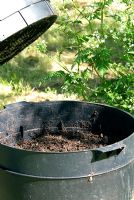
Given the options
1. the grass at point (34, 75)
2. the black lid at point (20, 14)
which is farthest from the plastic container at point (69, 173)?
the grass at point (34, 75)

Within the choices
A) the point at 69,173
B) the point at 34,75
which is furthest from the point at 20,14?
the point at 34,75

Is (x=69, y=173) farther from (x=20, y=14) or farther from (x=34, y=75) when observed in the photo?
(x=34, y=75)

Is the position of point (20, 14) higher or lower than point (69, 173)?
higher

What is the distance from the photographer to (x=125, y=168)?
120 inches

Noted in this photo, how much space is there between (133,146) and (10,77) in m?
3.42

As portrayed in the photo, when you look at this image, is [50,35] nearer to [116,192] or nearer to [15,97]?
[15,97]

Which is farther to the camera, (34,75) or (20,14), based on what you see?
(34,75)

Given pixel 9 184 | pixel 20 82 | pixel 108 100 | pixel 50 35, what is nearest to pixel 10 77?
pixel 20 82

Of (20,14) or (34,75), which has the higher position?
(20,14)

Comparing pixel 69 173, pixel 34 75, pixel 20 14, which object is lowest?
pixel 69 173

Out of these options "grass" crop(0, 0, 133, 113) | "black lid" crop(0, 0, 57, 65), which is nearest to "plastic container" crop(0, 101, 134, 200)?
"black lid" crop(0, 0, 57, 65)

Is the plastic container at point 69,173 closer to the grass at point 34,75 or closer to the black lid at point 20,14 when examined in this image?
the black lid at point 20,14

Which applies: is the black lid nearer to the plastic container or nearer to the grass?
the plastic container

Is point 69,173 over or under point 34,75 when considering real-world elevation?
under
